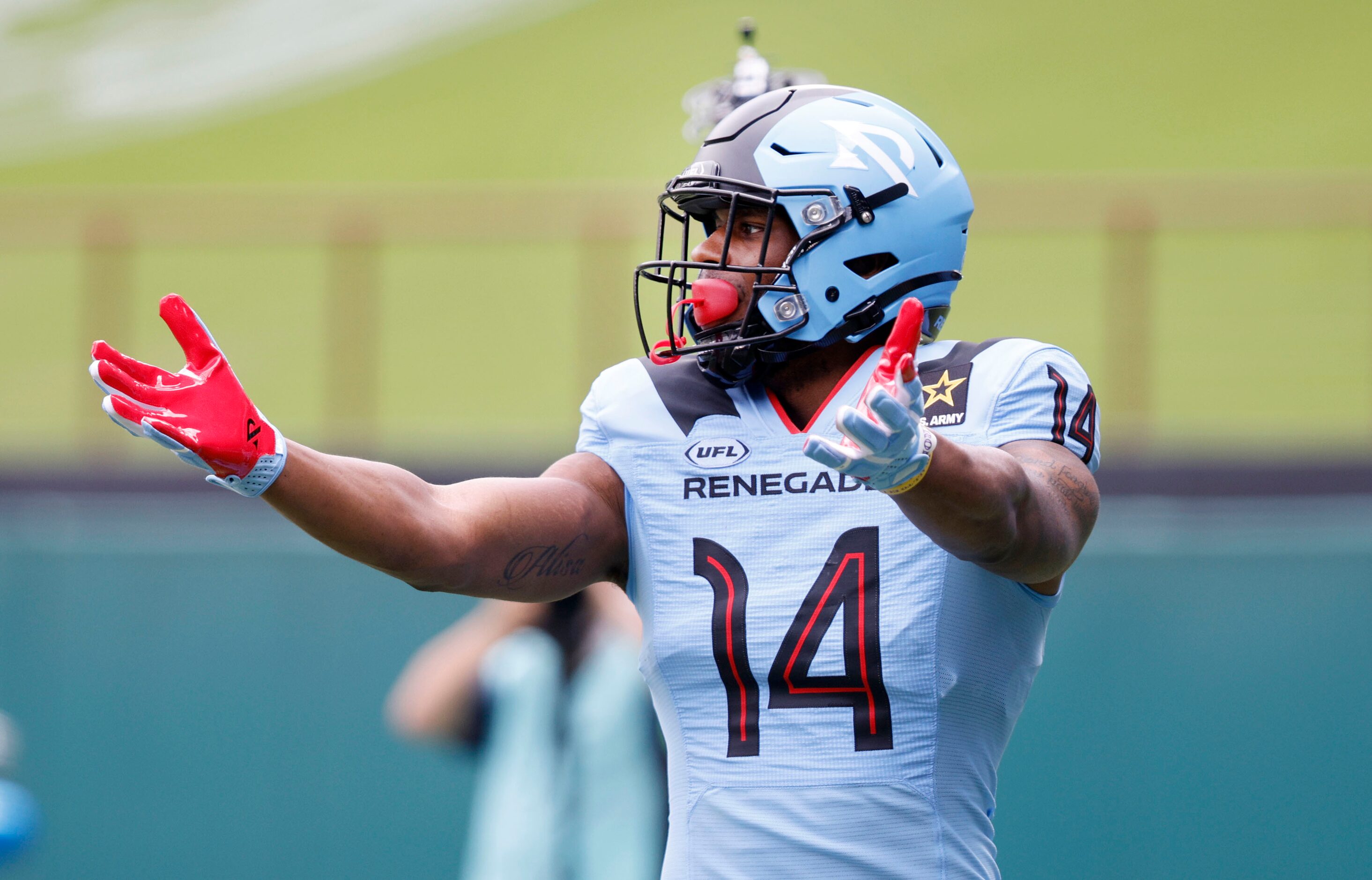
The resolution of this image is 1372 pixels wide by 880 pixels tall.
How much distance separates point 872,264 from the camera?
2.09 m

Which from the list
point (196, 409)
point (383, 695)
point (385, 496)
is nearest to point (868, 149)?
point (385, 496)

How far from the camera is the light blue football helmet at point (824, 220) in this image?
6.68 ft

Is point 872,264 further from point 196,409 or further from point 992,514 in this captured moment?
point 196,409

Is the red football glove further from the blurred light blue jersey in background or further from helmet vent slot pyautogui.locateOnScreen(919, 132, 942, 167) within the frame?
the blurred light blue jersey in background

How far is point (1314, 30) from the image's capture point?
10078 mm

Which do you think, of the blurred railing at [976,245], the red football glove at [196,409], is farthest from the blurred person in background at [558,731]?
the blurred railing at [976,245]

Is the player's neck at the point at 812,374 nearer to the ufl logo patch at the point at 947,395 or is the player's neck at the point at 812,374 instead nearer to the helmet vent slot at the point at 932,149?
the ufl logo patch at the point at 947,395

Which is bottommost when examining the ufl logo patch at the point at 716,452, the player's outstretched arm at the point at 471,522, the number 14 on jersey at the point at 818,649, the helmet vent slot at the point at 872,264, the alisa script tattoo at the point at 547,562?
the number 14 on jersey at the point at 818,649

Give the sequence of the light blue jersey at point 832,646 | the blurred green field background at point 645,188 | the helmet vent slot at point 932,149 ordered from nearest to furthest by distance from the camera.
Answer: the light blue jersey at point 832,646, the helmet vent slot at point 932,149, the blurred green field background at point 645,188

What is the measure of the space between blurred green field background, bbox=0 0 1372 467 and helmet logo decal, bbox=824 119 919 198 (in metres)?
3.63

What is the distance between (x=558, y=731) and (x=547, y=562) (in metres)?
1.69

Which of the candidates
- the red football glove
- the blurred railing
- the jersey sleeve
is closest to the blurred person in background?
the jersey sleeve

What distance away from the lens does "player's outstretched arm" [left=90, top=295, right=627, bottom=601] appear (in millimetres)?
1598

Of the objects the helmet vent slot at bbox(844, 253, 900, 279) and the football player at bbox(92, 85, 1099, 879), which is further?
the helmet vent slot at bbox(844, 253, 900, 279)
